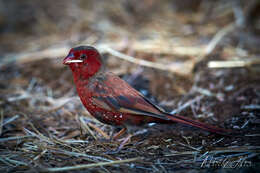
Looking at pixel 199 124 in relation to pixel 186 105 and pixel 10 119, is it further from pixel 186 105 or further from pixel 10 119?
pixel 10 119

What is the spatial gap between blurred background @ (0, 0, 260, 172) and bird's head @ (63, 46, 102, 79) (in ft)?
2.67

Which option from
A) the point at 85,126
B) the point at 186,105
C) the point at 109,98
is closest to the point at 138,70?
the point at 186,105

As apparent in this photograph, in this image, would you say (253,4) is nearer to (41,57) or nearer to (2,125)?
(41,57)

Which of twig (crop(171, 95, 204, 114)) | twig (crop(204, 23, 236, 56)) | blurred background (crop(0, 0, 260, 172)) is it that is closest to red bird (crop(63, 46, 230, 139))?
blurred background (crop(0, 0, 260, 172))

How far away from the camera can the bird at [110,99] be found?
3.38 meters

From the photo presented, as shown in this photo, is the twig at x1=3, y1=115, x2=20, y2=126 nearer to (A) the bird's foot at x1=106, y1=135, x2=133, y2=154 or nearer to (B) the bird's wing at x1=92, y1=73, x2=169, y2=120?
(B) the bird's wing at x1=92, y1=73, x2=169, y2=120

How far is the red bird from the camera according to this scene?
3.38 metres

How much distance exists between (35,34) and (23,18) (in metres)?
0.73

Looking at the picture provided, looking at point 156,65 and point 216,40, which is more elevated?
point 216,40

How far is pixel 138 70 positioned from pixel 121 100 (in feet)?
7.00

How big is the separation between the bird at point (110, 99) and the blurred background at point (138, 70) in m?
0.30

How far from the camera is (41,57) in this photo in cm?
609

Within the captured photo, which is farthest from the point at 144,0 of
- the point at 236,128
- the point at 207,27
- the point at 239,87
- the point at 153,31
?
the point at 236,128

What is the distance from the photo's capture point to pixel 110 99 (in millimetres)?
3512
